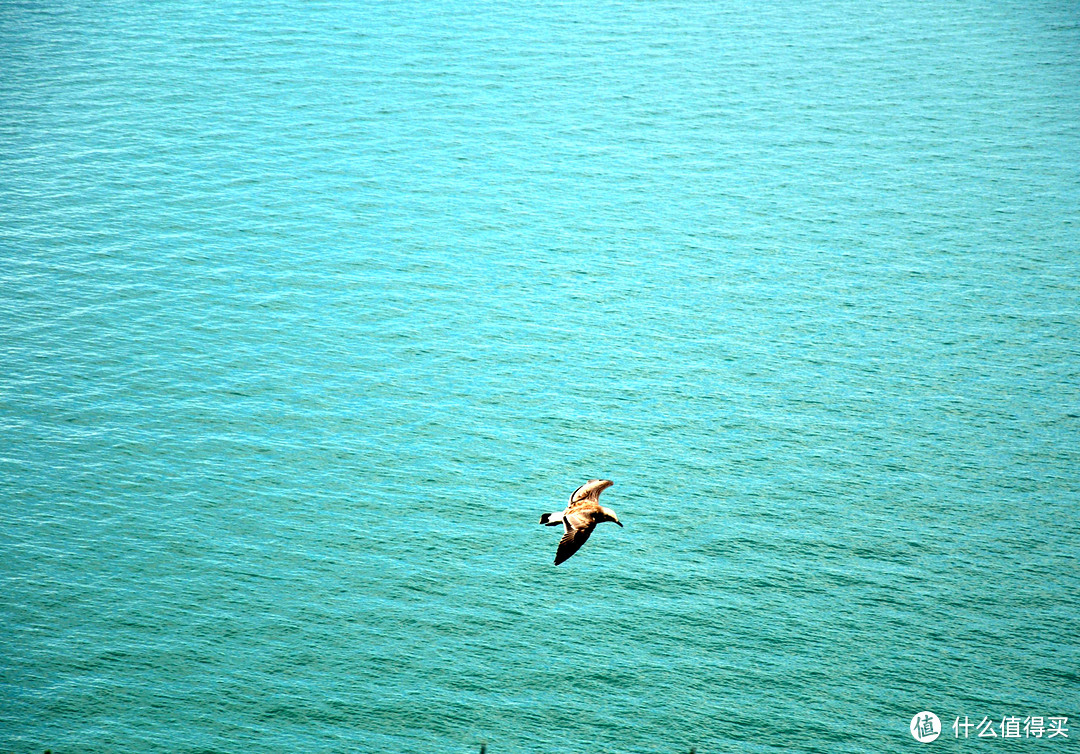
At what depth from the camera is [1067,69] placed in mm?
75250

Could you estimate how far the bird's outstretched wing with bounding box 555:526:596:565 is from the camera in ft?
96.0

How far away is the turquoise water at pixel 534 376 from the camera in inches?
1517

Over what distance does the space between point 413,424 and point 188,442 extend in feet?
33.8

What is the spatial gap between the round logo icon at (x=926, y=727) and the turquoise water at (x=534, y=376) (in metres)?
0.36

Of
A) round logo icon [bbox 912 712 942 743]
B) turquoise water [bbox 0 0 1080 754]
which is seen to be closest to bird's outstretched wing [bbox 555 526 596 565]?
turquoise water [bbox 0 0 1080 754]

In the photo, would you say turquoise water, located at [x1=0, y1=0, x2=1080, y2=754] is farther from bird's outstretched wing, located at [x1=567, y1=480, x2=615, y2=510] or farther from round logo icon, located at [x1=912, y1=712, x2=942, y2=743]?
bird's outstretched wing, located at [x1=567, y1=480, x2=615, y2=510]

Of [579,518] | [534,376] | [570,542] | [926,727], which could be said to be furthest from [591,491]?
[534,376]

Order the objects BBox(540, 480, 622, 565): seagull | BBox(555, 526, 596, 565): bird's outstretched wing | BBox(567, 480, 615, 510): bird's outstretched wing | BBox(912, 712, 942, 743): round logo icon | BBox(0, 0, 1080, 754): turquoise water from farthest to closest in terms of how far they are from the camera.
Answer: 1. BBox(0, 0, 1080, 754): turquoise water
2. BBox(912, 712, 942, 743): round logo icon
3. BBox(567, 480, 615, 510): bird's outstretched wing
4. BBox(540, 480, 622, 565): seagull
5. BBox(555, 526, 596, 565): bird's outstretched wing

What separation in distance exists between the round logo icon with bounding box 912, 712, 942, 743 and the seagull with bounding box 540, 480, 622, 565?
13.2 metres

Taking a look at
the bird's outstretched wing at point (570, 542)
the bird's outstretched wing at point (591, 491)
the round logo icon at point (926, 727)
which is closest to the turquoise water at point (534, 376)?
the round logo icon at point (926, 727)

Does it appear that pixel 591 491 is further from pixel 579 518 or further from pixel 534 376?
pixel 534 376

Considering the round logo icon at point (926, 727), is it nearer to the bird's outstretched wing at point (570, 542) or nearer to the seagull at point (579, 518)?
the seagull at point (579, 518)

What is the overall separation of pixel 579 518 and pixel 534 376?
21675 millimetres

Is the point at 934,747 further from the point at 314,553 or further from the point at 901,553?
the point at 314,553
